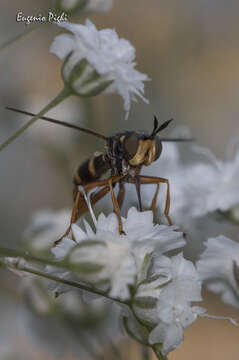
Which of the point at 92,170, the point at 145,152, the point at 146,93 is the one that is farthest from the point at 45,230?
the point at 146,93

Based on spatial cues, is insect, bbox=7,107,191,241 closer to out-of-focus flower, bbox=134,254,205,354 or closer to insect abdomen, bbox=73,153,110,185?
insect abdomen, bbox=73,153,110,185

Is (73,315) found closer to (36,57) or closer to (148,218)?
(148,218)

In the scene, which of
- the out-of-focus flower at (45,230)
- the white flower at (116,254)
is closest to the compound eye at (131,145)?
the white flower at (116,254)

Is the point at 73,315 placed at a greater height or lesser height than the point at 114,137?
lesser

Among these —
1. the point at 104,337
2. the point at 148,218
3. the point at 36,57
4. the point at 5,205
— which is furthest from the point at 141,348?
the point at 36,57

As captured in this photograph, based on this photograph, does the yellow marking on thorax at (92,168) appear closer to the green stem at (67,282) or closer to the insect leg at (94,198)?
the insect leg at (94,198)

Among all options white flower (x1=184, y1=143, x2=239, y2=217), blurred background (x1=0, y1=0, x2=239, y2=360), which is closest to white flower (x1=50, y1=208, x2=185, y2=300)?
white flower (x1=184, y1=143, x2=239, y2=217)
